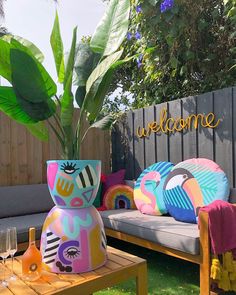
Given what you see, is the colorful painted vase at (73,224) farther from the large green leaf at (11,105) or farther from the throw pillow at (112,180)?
the throw pillow at (112,180)

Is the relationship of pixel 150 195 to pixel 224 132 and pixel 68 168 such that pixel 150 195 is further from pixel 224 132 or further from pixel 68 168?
pixel 68 168

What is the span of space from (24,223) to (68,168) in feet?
5.28

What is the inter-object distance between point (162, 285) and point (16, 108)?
177cm

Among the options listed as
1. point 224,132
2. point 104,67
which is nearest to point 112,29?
point 104,67

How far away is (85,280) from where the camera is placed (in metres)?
1.42

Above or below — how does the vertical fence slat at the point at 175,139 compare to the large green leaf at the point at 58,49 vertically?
below

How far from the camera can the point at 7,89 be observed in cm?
163

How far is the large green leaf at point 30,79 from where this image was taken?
147 cm

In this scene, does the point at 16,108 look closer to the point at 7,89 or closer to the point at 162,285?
the point at 7,89

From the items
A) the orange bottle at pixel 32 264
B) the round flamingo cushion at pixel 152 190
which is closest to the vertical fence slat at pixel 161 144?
the round flamingo cushion at pixel 152 190

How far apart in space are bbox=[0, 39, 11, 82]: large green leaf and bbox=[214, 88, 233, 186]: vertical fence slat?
200 centimetres

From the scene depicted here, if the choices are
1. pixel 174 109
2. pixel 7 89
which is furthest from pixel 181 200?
pixel 7 89

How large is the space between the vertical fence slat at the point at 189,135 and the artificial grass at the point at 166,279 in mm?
1087

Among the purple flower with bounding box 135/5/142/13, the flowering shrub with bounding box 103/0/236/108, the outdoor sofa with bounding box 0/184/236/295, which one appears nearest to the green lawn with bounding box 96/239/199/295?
the outdoor sofa with bounding box 0/184/236/295
